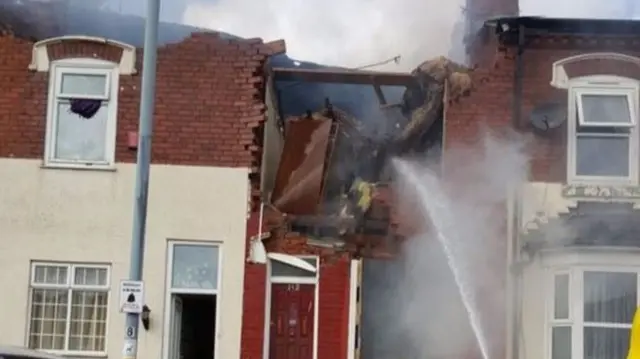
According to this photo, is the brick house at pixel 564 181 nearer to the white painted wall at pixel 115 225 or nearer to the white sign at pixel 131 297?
the white painted wall at pixel 115 225

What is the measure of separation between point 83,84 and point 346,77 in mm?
4651

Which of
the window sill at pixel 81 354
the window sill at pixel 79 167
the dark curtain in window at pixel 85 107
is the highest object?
the dark curtain in window at pixel 85 107

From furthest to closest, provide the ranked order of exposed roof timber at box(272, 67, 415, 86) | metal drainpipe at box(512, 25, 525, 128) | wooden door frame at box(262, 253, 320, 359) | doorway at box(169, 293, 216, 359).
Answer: exposed roof timber at box(272, 67, 415, 86) → metal drainpipe at box(512, 25, 525, 128) → doorway at box(169, 293, 216, 359) → wooden door frame at box(262, 253, 320, 359)

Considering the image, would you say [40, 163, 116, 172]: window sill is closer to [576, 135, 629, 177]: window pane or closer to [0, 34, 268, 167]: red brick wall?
[0, 34, 268, 167]: red brick wall

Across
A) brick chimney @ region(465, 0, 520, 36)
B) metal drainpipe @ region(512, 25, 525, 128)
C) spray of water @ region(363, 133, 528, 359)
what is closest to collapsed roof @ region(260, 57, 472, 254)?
spray of water @ region(363, 133, 528, 359)

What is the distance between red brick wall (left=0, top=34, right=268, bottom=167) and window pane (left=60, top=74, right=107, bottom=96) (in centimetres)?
28

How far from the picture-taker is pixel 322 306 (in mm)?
16781

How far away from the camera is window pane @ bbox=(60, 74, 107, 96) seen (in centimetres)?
1738

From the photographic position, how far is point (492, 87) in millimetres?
17734

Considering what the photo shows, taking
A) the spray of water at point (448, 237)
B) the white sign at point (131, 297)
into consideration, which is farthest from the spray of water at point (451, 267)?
the white sign at point (131, 297)

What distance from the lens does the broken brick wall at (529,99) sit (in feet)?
56.8

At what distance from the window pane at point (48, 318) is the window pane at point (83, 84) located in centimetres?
295

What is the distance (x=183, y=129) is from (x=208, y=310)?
111 inches

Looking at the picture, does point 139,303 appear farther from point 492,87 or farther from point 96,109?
point 492,87
